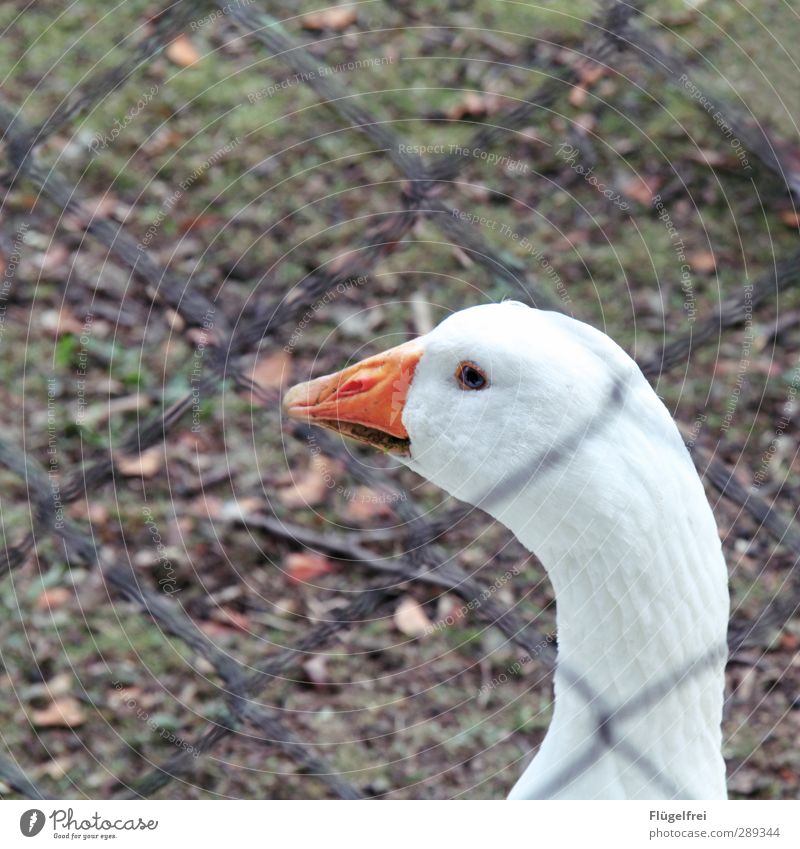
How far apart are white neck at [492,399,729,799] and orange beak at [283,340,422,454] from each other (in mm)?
92

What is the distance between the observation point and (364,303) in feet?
4.02

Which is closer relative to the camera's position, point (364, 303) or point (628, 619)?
point (628, 619)

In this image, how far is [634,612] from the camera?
0.71 metres

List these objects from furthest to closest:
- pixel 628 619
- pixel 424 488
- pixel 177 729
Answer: pixel 424 488 → pixel 177 729 → pixel 628 619

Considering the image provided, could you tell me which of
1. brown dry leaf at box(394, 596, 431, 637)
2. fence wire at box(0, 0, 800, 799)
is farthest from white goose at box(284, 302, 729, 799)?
brown dry leaf at box(394, 596, 431, 637)

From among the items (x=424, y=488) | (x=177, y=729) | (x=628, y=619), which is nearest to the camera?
(x=628, y=619)

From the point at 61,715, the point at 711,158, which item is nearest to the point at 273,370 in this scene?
the point at 61,715

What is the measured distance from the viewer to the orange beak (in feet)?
2.41

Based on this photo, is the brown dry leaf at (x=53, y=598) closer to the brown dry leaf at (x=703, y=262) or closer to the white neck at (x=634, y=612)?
the white neck at (x=634, y=612)

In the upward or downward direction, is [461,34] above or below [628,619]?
above

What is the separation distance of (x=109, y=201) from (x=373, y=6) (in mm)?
333

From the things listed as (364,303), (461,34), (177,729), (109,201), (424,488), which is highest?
(461,34)
